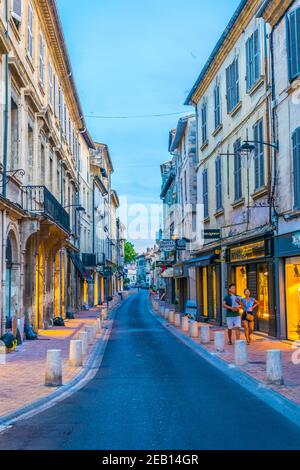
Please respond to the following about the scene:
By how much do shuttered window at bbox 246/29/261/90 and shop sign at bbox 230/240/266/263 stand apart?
5347mm

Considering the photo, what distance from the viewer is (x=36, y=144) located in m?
21.3

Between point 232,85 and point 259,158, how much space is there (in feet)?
16.2

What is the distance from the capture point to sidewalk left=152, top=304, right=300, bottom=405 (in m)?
9.71

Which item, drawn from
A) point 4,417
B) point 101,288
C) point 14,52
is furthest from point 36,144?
point 101,288

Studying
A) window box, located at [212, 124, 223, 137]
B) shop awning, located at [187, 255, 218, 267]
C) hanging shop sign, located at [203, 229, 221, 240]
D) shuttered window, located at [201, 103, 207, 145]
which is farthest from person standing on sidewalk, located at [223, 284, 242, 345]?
shuttered window, located at [201, 103, 207, 145]

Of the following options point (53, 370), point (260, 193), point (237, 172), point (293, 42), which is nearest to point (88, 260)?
point (237, 172)

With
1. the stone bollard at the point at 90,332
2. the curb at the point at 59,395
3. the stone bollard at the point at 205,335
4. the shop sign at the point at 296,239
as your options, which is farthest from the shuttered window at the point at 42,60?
the shop sign at the point at 296,239

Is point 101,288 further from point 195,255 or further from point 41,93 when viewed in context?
point 41,93

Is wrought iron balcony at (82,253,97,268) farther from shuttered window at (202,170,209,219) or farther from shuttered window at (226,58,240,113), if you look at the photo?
shuttered window at (226,58,240,113)

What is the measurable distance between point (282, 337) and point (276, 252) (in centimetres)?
245

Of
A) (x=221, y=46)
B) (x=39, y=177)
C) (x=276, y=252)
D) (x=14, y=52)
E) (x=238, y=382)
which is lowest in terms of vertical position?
(x=238, y=382)

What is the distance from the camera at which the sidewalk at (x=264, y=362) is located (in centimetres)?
971

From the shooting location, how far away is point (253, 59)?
64.3ft
